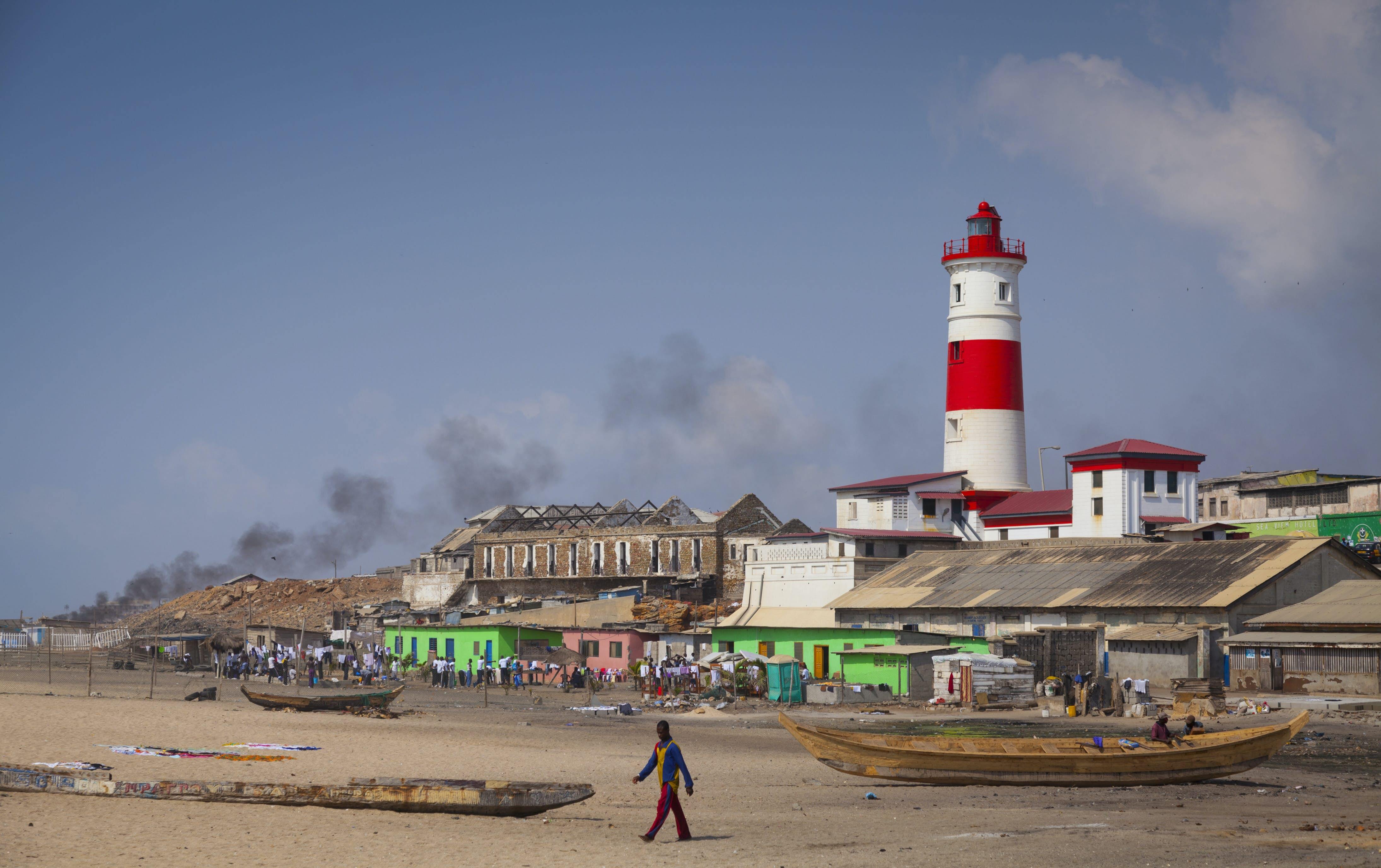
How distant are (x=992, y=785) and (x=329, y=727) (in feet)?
58.0

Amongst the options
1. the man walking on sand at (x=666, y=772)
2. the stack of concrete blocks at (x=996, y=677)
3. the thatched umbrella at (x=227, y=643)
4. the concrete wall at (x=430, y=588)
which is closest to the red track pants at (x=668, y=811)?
the man walking on sand at (x=666, y=772)

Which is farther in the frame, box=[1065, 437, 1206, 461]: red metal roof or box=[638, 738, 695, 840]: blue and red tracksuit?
box=[1065, 437, 1206, 461]: red metal roof

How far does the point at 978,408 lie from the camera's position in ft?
198

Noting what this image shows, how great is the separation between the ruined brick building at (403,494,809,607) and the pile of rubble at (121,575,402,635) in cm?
724

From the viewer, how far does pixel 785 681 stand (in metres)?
42.8

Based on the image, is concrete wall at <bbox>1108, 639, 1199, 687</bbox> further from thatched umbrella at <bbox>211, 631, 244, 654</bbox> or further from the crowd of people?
thatched umbrella at <bbox>211, 631, 244, 654</bbox>

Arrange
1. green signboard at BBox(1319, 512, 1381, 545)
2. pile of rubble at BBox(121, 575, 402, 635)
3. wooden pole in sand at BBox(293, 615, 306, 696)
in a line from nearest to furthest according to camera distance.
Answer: wooden pole in sand at BBox(293, 615, 306, 696), green signboard at BBox(1319, 512, 1381, 545), pile of rubble at BBox(121, 575, 402, 635)

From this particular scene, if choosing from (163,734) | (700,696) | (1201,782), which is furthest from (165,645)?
(1201,782)

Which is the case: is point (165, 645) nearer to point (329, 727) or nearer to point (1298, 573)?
point (329, 727)

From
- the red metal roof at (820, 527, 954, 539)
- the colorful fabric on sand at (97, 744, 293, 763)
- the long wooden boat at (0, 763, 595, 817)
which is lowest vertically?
the colorful fabric on sand at (97, 744, 293, 763)

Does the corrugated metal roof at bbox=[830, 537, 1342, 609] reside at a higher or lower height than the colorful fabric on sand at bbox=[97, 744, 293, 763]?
higher

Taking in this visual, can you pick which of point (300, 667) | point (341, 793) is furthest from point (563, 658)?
point (341, 793)

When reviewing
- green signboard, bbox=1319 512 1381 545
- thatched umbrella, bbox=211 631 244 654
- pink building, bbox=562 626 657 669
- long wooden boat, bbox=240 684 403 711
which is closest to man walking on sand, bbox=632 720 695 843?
Answer: long wooden boat, bbox=240 684 403 711

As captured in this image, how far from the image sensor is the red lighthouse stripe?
59.8 metres
